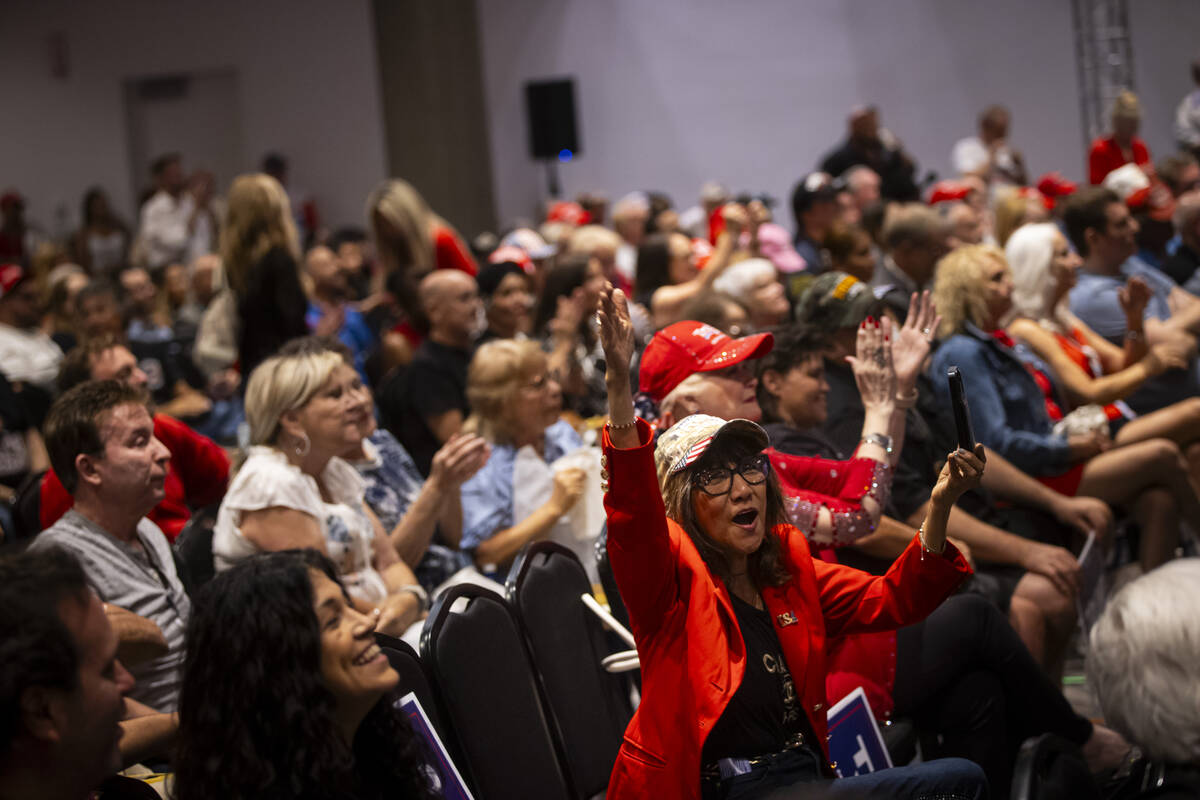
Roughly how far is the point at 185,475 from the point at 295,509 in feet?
2.95

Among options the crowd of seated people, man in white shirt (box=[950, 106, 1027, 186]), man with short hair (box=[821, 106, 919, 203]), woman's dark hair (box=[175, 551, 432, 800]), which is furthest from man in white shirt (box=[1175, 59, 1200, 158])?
woman's dark hair (box=[175, 551, 432, 800])

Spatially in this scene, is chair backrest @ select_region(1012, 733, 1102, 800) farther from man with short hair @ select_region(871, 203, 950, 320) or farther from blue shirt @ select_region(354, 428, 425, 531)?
man with short hair @ select_region(871, 203, 950, 320)

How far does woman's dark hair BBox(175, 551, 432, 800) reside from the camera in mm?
1699

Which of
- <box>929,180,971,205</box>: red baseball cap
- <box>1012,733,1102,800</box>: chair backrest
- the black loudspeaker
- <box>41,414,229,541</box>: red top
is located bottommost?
<box>1012,733,1102,800</box>: chair backrest

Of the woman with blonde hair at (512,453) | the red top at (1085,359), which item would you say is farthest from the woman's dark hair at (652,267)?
the woman with blonde hair at (512,453)

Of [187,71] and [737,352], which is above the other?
[187,71]

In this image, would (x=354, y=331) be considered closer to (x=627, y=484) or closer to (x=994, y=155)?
(x=627, y=484)

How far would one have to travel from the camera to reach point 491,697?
235 centimetres

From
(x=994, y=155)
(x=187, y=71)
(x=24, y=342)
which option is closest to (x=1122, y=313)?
(x=24, y=342)

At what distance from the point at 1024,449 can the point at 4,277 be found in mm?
5417

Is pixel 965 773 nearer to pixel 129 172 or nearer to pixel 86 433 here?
pixel 86 433

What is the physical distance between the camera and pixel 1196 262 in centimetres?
619

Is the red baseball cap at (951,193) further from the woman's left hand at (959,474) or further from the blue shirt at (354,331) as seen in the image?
the woman's left hand at (959,474)

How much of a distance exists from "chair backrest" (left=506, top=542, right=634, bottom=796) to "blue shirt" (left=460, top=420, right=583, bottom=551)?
0.76 m
